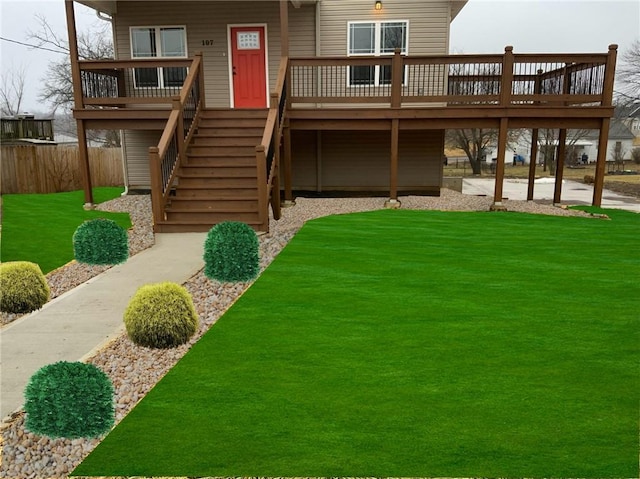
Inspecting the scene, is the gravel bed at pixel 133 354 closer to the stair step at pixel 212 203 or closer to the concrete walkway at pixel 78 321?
the concrete walkway at pixel 78 321

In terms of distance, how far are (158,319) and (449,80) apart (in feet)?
37.2

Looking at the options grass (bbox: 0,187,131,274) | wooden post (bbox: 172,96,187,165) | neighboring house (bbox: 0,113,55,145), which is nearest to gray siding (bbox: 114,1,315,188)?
wooden post (bbox: 172,96,187,165)

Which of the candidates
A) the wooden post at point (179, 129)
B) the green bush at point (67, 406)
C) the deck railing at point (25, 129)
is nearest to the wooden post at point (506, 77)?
the wooden post at point (179, 129)

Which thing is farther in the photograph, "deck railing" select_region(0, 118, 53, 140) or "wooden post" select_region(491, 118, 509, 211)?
"deck railing" select_region(0, 118, 53, 140)

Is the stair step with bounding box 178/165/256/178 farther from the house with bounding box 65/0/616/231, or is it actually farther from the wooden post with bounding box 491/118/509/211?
the wooden post with bounding box 491/118/509/211

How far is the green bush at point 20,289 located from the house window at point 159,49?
9.23 m

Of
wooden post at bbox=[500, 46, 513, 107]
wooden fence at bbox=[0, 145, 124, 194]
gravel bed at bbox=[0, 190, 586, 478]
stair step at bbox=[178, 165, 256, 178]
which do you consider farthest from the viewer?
wooden fence at bbox=[0, 145, 124, 194]

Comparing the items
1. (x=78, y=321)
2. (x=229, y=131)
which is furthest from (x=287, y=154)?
(x=78, y=321)

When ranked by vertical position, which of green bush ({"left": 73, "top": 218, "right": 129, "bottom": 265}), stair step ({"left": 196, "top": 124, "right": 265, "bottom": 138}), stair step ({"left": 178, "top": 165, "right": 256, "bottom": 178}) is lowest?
green bush ({"left": 73, "top": 218, "right": 129, "bottom": 265})

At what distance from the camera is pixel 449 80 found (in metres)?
13.6

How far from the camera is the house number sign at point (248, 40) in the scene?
1369cm

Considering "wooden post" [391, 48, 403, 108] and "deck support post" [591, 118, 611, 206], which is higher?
"wooden post" [391, 48, 403, 108]

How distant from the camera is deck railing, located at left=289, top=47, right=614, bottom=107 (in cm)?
1127

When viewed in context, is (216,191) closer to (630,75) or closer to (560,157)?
(560,157)
